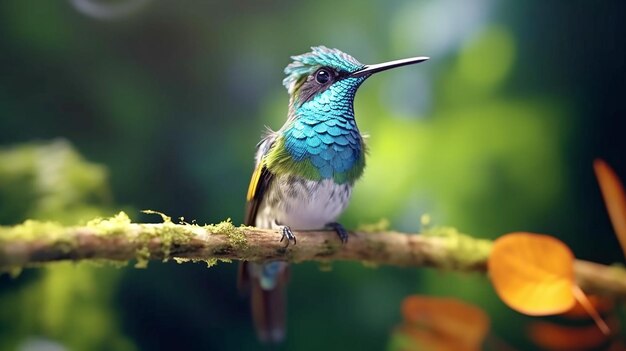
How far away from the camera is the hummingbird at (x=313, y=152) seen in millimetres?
1468

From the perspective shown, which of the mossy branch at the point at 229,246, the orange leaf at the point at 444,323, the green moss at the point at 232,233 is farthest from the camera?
the orange leaf at the point at 444,323

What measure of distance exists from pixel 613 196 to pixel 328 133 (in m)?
1.11

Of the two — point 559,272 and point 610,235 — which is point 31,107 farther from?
point 610,235

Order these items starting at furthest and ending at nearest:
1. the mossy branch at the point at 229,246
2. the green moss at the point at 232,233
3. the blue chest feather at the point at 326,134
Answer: the blue chest feather at the point at 326,134
the green moss at the point at 232,233
the mossy branch at the point at 229,246

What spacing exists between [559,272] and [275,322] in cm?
87

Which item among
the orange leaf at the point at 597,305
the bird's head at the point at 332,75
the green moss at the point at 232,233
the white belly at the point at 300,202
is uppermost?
the bird's head at the point at 332,75

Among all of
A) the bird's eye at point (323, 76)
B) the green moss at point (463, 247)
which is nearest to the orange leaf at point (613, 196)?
the green moss at point (463, 247)

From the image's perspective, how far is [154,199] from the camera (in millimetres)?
1630

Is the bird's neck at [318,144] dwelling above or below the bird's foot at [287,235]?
above

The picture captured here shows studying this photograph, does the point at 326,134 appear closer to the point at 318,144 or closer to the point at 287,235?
the point at 318,144

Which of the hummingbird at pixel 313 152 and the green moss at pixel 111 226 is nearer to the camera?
the green moss at pixel 111 226

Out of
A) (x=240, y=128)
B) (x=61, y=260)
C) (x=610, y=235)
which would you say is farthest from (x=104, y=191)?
(x=610, y=235)

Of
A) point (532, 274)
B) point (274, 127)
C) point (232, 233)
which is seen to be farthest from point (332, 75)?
point (532, 274)

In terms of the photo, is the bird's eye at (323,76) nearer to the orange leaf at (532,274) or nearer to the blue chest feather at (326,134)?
the blue chest feather at (326,134)
